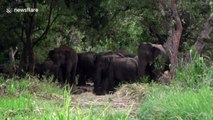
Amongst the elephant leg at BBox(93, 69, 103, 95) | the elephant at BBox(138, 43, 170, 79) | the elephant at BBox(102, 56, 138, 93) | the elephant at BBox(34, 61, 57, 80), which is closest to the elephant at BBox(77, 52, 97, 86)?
the elephant at BBox(34, 61, 57, 80)

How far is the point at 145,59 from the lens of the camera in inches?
597

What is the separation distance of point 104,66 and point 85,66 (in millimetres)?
3900

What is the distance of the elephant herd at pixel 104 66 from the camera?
594 inches

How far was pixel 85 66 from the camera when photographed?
69.2 feet

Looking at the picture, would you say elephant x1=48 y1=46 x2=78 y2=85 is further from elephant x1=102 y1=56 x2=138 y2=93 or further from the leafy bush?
the leafy bush

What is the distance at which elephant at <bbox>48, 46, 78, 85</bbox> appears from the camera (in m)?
18.3

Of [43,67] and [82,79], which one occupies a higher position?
[43,67]

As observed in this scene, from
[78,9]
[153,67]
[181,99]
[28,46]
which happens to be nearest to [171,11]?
[153,67]

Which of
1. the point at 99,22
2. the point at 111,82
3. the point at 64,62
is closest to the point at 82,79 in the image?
the point at 64,62

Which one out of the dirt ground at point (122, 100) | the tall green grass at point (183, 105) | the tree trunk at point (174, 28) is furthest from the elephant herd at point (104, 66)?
the tall green grass at point (183, 105)

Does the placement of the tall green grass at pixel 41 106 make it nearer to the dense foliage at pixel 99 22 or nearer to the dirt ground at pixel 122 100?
the dirt ground at pixel 122 100

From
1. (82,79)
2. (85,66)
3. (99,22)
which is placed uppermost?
(99,22)

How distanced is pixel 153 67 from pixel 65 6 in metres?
4.00

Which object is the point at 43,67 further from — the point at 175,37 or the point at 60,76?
the point at 175,37
